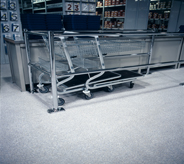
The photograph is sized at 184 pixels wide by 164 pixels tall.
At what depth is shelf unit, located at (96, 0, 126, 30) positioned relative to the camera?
6509 mm

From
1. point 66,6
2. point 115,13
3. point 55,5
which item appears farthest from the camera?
point 115,13

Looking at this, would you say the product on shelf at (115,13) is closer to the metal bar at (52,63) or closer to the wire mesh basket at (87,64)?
the wire mesh basket at (87,64)

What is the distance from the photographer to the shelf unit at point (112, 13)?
651 cm

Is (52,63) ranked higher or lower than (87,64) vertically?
higher

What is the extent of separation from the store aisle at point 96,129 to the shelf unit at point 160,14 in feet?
16.8

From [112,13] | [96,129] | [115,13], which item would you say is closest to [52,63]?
[96,129]

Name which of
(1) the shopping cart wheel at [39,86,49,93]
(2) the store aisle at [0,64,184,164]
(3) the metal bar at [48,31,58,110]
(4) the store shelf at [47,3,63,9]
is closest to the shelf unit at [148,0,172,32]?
(4) the store shelf at [47,3,63,9]

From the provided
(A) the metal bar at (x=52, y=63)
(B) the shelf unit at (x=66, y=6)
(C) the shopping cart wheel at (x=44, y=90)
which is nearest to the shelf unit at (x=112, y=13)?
(B) the shelf unit at (x=66, y=6)

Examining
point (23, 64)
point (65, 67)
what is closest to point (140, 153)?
point (65, 67)

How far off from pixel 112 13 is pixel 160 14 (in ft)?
6.72

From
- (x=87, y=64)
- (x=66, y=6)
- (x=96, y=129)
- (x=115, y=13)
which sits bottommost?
(x=96, y=129)

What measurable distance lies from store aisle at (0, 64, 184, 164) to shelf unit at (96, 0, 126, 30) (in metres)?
4.56

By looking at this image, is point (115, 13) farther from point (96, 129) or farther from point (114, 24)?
point (96, 129)

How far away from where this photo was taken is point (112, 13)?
689 centimetres
